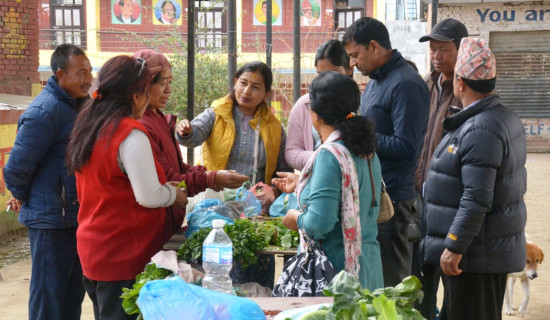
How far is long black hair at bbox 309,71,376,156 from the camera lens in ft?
10.8

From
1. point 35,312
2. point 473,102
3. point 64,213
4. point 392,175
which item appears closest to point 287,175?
point 392,175

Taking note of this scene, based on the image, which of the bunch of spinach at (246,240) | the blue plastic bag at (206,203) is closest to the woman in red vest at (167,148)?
the blue plastic bag at (206,203)

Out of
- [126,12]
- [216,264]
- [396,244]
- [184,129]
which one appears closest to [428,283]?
[396,244]

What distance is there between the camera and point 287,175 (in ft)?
13.4

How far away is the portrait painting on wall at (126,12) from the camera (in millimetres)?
29844

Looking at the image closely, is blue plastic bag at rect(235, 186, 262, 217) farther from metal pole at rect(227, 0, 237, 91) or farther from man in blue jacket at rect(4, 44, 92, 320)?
metal pole at rect(227, 0, 237, 91)

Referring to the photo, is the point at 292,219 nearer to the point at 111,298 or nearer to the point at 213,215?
the point at 213,215

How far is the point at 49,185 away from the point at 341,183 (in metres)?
1.99

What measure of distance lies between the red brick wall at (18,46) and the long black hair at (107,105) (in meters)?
9.61

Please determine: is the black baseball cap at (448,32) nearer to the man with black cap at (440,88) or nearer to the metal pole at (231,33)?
the man with black cap at (440,88)

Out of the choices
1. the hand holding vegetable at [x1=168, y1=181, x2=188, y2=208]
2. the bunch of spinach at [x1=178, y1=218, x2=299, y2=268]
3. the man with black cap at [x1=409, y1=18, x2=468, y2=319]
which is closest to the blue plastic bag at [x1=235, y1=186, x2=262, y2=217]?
the bunch of spinach at [x1=178, y1=218, x2=299, y2=268]

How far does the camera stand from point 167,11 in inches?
1179

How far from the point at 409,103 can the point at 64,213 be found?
2.16 m

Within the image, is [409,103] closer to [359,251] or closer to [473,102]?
[473,102]
